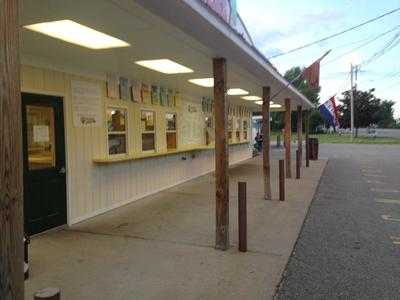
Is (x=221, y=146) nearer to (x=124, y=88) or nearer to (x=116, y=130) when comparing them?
(x=116, y=130)

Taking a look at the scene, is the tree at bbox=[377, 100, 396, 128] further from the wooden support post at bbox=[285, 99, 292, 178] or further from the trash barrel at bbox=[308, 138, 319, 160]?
the wooden support post at bbox=[285, 99, 292, 178]

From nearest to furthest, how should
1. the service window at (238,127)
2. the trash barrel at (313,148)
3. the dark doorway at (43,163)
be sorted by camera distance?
the dark doorway at (43,163) < the service window at (238,127) < the trash barrel at (313,148)

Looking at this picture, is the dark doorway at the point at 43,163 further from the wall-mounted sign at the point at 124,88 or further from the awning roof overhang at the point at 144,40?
the wall-mounted sign at the point at 124,88

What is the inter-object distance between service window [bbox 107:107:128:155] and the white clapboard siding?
170mm

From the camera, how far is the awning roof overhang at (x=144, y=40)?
152 inches

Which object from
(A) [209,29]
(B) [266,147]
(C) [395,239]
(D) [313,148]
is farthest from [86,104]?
(D) [313,148]

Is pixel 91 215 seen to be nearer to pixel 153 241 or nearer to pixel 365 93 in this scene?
pixel 153 241

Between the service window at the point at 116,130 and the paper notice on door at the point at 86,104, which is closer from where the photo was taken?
the paper notice on door at the point at 86,104

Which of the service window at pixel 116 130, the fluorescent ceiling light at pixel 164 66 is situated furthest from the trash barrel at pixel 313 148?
the fluorescent ceiling light at pixel 164 66

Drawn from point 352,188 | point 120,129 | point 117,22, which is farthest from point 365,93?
point 117,22

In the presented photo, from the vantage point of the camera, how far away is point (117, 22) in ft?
14.2

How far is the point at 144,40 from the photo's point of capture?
5.22m

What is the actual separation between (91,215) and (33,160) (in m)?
1.83

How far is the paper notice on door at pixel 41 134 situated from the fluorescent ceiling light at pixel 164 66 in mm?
1820
